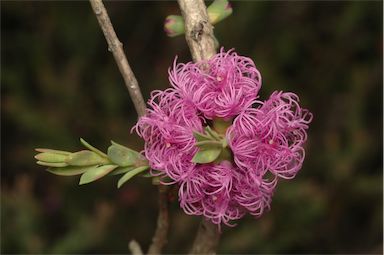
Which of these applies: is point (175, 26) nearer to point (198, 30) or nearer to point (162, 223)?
point (198, 30)

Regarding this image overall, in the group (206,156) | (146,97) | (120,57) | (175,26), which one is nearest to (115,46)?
(120,57)

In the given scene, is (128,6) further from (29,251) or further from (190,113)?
(190,113)

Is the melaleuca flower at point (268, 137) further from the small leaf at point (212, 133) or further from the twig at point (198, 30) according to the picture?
the twig at point (198, 30)

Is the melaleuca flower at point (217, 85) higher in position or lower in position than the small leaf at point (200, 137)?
higher

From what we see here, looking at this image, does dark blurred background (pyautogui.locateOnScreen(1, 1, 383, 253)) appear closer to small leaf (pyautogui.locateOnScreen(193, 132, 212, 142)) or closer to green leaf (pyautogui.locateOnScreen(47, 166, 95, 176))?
green leaf (pyautogui.locateOnScreen(47, 166, 95, 176))

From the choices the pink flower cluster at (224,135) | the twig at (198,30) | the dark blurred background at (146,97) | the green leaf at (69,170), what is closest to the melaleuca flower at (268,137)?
the pink flower cluster at (224,135)

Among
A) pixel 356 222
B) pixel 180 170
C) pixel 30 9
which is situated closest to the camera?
pixel 180 170

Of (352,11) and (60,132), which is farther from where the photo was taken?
(352,11)

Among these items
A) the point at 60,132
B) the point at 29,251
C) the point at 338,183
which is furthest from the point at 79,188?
the point at 338,183
